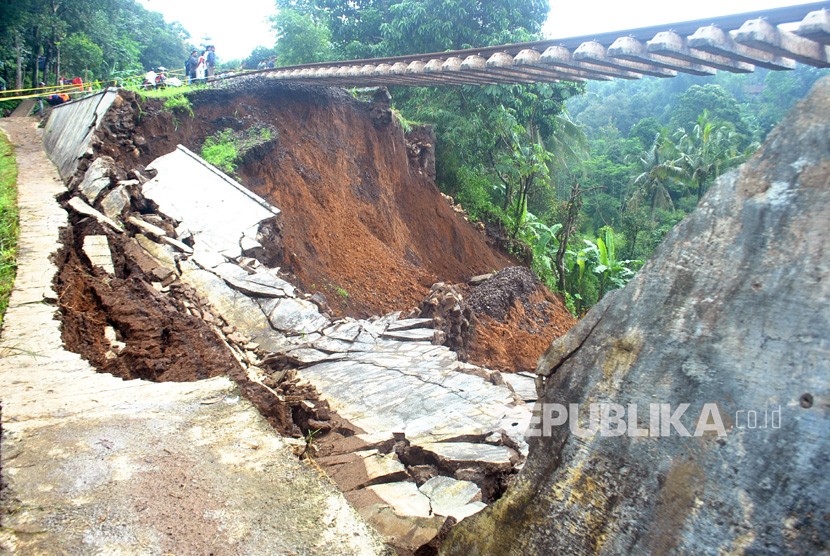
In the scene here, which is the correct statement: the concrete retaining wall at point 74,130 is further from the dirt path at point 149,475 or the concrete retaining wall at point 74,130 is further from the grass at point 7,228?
the dirt path at point 149,475

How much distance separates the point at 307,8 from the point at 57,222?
15999 mm

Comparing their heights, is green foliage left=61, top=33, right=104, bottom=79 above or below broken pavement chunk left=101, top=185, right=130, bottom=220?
above

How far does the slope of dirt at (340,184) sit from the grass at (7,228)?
1.49 meters

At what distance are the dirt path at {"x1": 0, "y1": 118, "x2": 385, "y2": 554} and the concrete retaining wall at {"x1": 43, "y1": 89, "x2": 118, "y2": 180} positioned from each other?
7.14m

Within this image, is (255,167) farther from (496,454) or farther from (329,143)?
(496,454)

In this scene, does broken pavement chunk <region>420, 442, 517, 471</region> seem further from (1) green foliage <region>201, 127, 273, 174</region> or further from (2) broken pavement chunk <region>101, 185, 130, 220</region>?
(1) green foliage <region>201, 127, 273, 174</region>

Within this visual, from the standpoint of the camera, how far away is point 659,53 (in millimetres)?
5188

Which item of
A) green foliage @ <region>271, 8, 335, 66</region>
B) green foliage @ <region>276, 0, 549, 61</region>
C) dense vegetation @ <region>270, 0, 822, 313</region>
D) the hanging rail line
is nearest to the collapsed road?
the hanging rail line

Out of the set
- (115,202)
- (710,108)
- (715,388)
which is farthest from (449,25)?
(710,108)

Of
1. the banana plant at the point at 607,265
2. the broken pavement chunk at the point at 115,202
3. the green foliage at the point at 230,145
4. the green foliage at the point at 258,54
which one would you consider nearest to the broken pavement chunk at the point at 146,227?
the broken pavement chunk at the point at 115,202

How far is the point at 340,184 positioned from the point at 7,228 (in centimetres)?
683

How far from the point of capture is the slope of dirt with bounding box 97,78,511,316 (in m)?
10.2

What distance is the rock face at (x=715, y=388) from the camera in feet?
4.93

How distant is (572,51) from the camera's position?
613 centimetres
